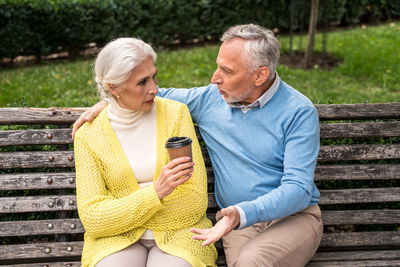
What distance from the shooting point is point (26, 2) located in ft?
27.6

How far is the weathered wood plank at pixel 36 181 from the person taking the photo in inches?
125

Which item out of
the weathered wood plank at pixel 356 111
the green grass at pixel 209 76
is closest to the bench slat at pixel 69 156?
the weathered wood plank at pixel 356 111

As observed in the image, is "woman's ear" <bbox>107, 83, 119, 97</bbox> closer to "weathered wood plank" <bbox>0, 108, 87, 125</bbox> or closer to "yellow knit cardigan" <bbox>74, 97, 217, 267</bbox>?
"yellow knit cardigan" <bbox>74, 97, 217, 267</bbox>

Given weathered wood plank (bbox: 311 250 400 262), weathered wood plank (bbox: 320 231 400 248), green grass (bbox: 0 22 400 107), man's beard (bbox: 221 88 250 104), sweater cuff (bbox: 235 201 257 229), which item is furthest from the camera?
green grass (bbox: 0 22 400 107)

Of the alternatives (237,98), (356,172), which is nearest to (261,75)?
(237,98)

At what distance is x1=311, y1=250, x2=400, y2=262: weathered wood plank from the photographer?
313cm

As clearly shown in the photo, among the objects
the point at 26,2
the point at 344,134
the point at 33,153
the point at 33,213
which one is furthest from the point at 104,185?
the point at 26,2

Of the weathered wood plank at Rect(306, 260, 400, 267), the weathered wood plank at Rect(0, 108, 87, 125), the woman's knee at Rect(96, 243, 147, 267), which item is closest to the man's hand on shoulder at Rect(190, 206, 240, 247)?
Result: the woman's knee at Rect(96, 243, 147, 267)

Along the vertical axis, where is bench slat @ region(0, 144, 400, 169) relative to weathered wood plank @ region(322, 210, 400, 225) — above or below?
above

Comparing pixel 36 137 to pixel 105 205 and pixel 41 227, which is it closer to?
pixel 41 227

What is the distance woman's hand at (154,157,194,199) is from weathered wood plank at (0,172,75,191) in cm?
84

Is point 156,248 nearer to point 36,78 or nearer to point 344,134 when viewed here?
point 344,134

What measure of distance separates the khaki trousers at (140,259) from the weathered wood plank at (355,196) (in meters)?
1.18

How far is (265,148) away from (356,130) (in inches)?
31.6
